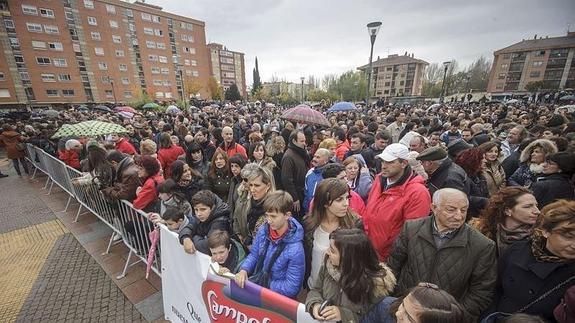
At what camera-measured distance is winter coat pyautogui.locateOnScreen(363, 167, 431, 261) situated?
2389 mm

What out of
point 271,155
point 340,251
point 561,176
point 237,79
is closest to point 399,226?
point 340,251

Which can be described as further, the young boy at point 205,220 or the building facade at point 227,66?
the building facade at point 227,66

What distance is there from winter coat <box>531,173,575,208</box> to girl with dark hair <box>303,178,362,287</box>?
7.01ft

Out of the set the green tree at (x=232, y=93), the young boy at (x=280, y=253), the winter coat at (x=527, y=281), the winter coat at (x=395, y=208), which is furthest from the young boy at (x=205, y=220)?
the green tree at (x=232, y=93)

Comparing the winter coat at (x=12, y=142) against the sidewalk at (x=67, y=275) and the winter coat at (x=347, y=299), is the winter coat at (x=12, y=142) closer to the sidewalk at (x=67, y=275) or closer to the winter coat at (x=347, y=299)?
the sidewalk at (x=67, y=275)

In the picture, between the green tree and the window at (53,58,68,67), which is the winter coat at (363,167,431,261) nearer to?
the window at (53,58,68,67)

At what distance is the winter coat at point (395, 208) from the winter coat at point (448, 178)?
0.58 meters

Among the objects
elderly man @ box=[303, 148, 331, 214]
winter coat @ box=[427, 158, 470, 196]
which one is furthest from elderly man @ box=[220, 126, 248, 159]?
winter coat @ box=[427, 158, 470, 196]

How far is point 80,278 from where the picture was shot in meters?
3.99

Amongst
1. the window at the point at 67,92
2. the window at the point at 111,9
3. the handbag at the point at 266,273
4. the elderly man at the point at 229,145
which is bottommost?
the handbag at the point at 266,273

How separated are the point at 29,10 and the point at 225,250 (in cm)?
6255

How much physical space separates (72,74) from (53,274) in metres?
56.5

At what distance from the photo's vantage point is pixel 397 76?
80938mm

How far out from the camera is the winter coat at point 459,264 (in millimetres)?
1835
